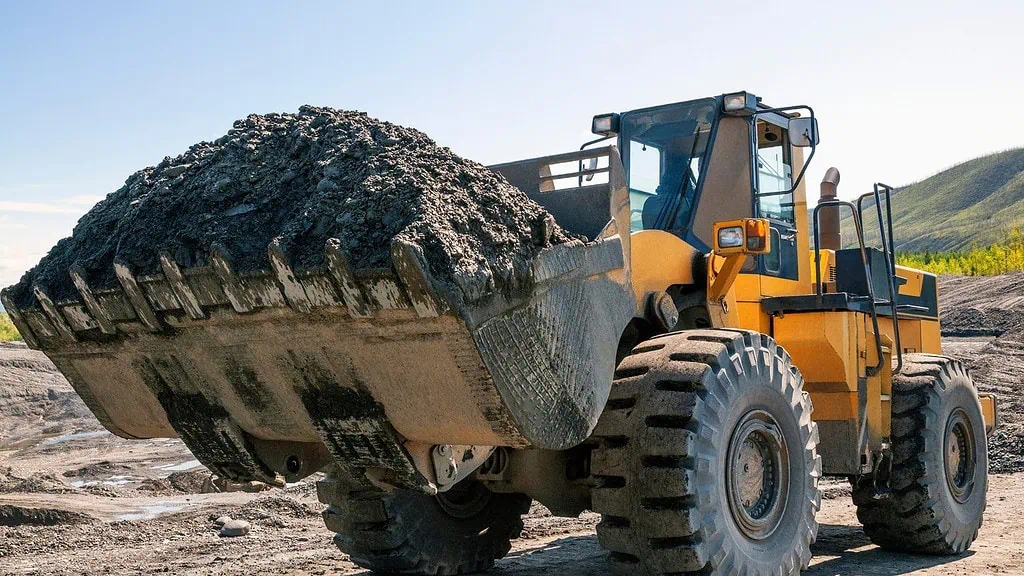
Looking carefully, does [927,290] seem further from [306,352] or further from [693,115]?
[306,352]

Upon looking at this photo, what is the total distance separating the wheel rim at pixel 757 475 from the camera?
16.6 feet

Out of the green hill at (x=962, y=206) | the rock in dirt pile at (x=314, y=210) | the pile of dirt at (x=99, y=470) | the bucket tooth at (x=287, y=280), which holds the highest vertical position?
the green hill at (x=962, y=206)

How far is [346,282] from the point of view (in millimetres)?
3990

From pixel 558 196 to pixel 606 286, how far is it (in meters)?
0.68

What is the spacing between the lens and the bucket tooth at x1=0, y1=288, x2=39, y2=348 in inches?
192

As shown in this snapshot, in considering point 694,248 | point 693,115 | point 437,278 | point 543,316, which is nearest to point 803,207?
point 693,115

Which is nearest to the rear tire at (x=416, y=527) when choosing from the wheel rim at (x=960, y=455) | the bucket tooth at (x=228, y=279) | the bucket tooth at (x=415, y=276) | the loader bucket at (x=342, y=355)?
the loader bucket at (x=342, y=355)

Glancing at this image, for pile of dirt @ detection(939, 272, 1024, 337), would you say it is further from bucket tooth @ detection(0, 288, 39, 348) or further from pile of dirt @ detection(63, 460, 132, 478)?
bucket tooth @ detection(0, 288, 39, 348)

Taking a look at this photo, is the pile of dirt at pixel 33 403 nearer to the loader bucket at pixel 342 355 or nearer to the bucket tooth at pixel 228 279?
the loader bucket at pixel 342 355

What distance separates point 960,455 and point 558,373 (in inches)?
194

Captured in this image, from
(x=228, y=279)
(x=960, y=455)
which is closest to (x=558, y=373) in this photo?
(x=228, y=279)

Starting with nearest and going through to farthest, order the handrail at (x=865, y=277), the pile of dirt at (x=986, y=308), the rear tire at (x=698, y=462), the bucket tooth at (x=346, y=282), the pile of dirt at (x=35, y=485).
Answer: the bucket tooth at (x=346, y=282) < the rear tire at (x=698, y=462) < the handrail at (x=865, y=277) < the pile of dirt at (x=35, y=485) < the pile of dirt at (x=986, y=308)

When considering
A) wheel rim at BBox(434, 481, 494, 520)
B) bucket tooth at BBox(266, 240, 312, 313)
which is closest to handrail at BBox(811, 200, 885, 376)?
wheel rim at BBox(434, 481, 494, 520)

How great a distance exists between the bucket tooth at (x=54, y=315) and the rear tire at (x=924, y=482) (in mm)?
5168
